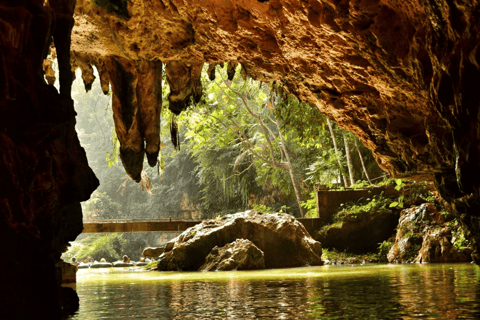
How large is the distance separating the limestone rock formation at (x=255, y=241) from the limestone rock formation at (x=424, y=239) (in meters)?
2.21

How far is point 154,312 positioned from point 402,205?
12.2 meters

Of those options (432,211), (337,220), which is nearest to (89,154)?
(337,220)

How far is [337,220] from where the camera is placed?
16.0 meters

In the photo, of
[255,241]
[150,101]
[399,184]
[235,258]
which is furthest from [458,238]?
[150,101]

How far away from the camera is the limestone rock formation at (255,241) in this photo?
13.3 m

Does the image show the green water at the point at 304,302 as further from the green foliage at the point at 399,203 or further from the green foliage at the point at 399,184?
the green foliage at the point at 399,203

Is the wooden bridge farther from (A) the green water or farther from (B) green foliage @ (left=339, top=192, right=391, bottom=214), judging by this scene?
(A) the green water

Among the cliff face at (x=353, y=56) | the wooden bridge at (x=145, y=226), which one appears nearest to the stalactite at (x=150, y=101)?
the cliff face at (x=353, y=56)

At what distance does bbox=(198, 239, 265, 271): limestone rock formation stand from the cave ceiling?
2974 millimetres

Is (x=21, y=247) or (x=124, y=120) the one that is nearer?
(x=21, y=247)

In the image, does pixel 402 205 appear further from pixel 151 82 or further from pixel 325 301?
pixel 325 301

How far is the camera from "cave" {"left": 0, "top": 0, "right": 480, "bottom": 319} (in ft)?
13.2

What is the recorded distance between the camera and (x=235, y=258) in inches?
480

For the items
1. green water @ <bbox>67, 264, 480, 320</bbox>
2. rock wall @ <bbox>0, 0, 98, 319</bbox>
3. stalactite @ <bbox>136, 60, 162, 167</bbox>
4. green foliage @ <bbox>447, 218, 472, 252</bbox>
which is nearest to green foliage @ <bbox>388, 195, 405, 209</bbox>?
green foliage @ <bbox>447, 218, 472, 252</bbox>
